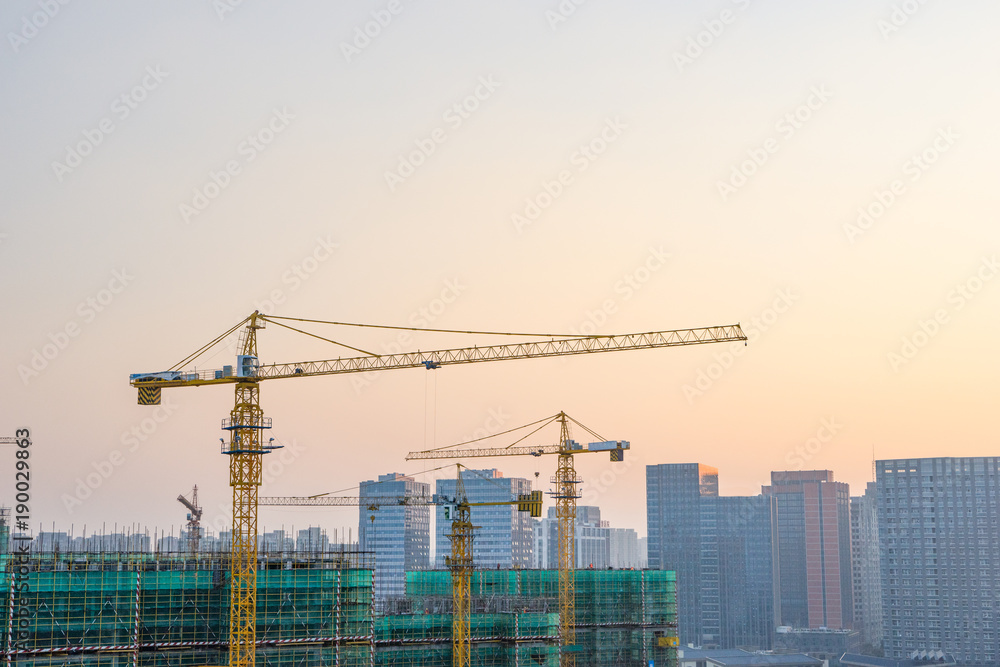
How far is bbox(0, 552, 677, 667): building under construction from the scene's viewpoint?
75.6 metres

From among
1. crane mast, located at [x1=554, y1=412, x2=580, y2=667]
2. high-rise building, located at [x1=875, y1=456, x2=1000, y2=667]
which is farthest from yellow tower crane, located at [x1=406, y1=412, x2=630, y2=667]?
high-rise building, located at [x1=875, y1=456, x2=1000, y2=667]

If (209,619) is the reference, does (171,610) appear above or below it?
above

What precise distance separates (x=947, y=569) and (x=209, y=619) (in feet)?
489

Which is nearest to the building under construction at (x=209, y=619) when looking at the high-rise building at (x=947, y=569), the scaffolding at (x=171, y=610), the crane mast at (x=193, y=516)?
the scaffolding at (x=171, y=610)

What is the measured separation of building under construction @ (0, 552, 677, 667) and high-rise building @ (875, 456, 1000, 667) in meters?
102

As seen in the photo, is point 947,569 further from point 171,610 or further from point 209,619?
point 171,610

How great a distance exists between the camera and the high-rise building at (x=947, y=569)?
19150cm

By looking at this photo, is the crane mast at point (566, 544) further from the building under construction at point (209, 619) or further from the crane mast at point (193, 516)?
the crane mast at point (193, 516)

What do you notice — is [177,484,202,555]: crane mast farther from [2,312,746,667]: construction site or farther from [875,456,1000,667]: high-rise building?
[875,456,1000,667]: high-rise building

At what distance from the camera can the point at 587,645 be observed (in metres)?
135

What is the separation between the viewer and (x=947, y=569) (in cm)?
19475

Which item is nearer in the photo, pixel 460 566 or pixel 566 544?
pixel 460 566

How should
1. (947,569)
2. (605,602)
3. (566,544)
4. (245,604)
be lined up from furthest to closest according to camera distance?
1. (947,569)
2. (605,602)
3. (566,544)
4. (245,604)

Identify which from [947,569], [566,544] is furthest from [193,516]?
[947,569]
